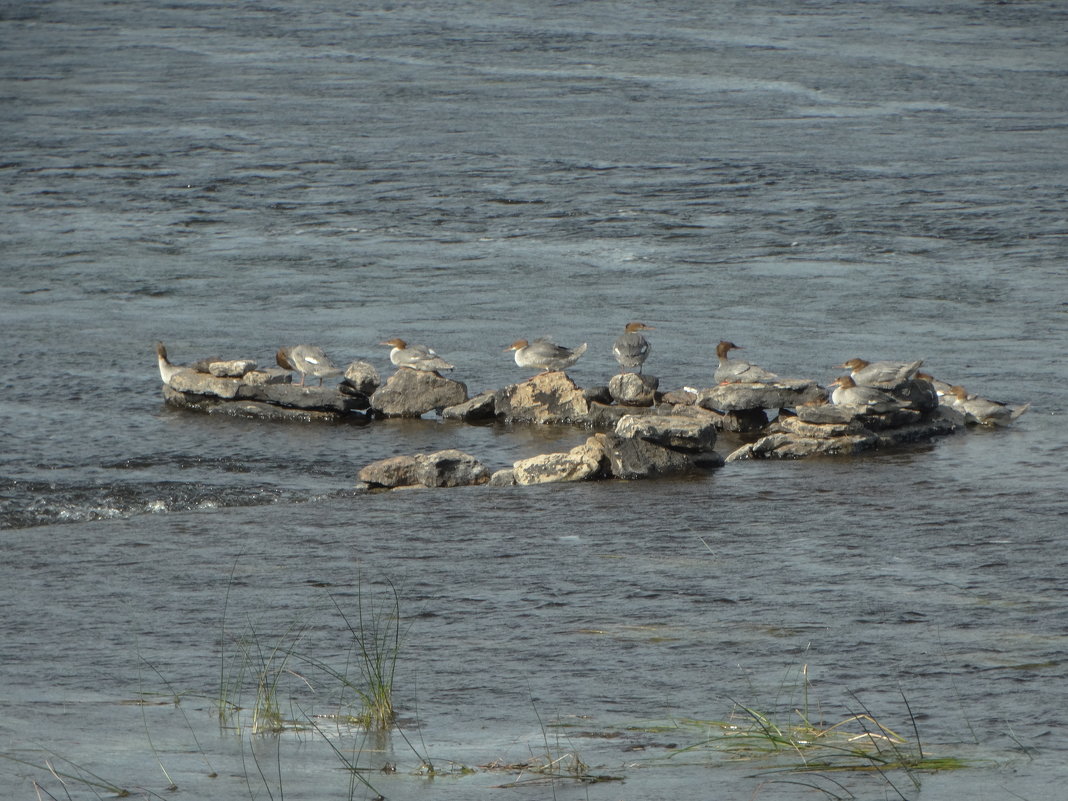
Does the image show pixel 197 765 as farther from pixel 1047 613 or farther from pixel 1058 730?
pixel 1047 613

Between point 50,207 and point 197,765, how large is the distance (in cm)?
1669

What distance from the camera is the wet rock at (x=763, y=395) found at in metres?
11.2

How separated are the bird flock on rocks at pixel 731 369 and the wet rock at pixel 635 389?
440 millimetres

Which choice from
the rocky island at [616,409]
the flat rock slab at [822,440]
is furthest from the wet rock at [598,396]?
the flat rock slab at [822,440]

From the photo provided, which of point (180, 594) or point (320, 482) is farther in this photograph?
point (320, 482)

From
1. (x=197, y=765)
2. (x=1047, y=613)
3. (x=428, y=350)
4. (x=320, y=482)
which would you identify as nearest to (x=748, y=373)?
(x=428, y=350)

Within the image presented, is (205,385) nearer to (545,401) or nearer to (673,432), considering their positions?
(545,401)

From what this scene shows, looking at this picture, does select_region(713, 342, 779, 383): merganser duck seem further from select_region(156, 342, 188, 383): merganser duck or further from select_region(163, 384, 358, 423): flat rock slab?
select_region(156, 342, 188, 383): merganser duck

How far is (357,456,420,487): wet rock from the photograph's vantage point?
974cm

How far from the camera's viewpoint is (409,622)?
22.1 feet

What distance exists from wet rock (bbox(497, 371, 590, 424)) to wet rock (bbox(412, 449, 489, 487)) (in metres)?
1.92

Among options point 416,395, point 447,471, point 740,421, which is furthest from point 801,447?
point 416,395

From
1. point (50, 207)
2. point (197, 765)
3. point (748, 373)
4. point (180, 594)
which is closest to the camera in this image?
point (197, 765)

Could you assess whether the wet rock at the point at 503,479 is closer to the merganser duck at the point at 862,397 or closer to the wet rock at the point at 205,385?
the merganser duck at the point at 862,397
